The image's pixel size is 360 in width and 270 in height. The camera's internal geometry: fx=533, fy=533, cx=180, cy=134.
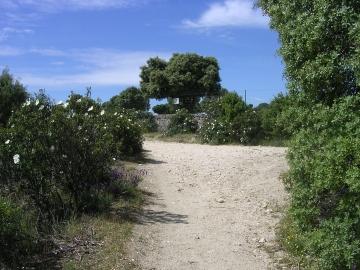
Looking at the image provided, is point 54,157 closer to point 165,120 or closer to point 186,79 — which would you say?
point 165,120

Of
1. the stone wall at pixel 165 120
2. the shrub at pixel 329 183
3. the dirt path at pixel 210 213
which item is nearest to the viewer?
the shrub at pixel 329 183

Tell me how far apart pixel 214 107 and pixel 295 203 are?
1770 cm

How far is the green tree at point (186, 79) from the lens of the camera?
Answer: 42125 mm

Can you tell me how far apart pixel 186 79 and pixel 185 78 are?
0.37 feet

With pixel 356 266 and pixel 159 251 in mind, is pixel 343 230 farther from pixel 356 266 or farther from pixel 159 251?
pixel 159 251

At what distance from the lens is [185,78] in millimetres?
41719

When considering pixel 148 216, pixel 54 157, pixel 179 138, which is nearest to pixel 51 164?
pixel 54 157

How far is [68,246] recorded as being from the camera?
6.75 meters

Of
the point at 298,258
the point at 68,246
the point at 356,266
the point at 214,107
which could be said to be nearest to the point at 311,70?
the point at 356,266

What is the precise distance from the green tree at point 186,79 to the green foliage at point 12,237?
118 ft

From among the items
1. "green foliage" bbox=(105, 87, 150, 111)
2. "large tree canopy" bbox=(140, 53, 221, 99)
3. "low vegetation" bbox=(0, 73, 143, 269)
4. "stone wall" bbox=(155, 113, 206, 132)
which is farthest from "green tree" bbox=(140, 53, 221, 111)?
"low vegetation" bbox=(0, 73, 143, 269)

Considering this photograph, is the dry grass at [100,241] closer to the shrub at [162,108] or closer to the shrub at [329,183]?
the shrub at [329,183]

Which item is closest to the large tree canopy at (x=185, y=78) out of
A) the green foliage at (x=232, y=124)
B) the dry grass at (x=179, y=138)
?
the dry grass at (x=179, y=138)

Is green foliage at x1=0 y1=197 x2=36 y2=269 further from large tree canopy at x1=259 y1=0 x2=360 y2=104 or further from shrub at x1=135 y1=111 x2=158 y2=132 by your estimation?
shrub at x1=135 y1=111 x2=158 y2=132
